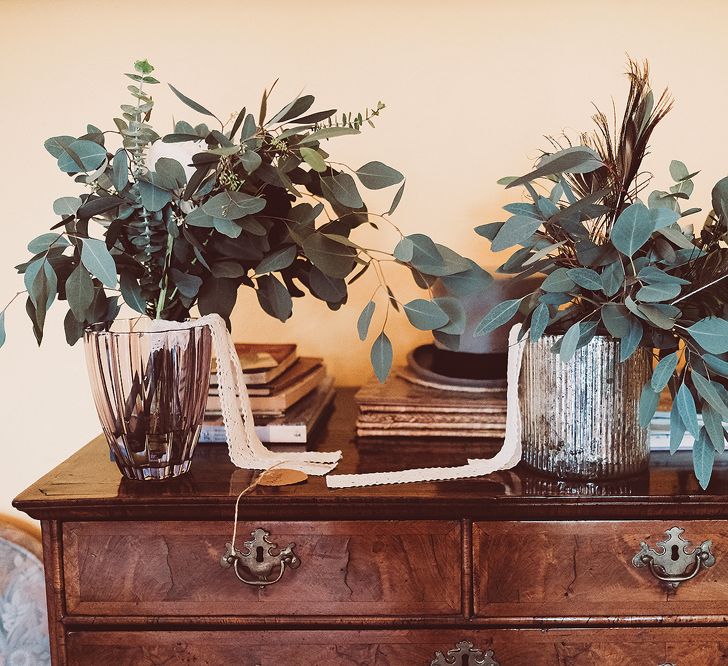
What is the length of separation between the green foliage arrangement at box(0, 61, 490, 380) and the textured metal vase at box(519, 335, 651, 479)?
154mm

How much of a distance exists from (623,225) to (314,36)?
0.83m

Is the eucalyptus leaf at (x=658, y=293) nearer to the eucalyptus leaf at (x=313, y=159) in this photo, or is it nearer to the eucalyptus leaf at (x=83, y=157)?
the eucalyptus leaf at (x=313, y=159)

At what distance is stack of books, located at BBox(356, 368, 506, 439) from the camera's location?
3.34 ft

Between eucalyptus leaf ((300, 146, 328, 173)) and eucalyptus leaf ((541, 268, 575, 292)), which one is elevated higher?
eucalyptus leaf ((300, 146, 328, 173))

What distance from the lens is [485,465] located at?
2.98 ft

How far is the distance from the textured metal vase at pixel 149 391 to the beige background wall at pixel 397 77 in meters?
0.49

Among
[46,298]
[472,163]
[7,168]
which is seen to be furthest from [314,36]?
[46,298]

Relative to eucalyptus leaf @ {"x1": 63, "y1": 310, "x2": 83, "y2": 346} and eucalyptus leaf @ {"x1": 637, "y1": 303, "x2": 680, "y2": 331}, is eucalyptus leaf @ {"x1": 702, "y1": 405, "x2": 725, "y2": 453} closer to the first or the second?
eucalyptus leaf @ {"x1": 637, "y1": 303, "x2": 680, "y2": 331}

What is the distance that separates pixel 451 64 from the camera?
4.29 ft

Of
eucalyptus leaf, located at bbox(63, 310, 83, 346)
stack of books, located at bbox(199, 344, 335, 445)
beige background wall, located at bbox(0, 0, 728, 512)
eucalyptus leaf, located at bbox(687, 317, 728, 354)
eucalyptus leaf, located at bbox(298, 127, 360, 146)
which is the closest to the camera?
eucalyptus leaf, located at bbox(687, 317, 728, 354)

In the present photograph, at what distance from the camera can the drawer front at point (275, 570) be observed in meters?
0.85

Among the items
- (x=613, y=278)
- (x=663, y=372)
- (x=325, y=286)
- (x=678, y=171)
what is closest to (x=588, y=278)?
(x=613, y=278)

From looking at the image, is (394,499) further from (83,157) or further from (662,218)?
(83,157)

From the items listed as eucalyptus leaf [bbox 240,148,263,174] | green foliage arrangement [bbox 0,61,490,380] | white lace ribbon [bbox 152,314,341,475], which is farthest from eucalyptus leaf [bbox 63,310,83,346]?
eucalyptus leaf [bbox 240,148,263,174]
